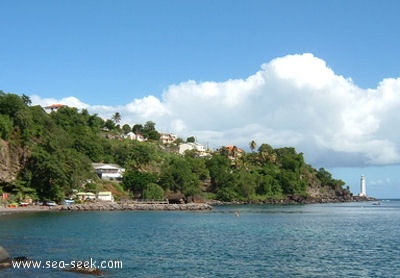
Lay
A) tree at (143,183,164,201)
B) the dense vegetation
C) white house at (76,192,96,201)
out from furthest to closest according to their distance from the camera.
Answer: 1. tree at (143,183,164,201)
2. white house at (76,192,96,201)
3. the dense vegetation

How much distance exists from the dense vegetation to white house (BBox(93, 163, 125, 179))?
3.61m

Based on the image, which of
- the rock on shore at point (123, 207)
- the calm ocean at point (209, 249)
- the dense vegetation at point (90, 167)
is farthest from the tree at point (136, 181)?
the calm ocean at point (209, 249)

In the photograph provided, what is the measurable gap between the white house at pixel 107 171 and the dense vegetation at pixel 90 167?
361 cm

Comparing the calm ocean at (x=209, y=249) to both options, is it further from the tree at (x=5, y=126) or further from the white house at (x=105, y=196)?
the white house at (x=105, y=196)

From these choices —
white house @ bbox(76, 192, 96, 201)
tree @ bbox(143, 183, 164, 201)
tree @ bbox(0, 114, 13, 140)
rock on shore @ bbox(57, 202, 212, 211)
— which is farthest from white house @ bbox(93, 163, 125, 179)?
tree @ bbox(0, 114, 13, 140)

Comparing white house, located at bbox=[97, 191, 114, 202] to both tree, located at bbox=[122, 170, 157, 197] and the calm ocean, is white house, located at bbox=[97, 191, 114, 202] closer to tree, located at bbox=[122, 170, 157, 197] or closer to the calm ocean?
tree, located at bbox=[122, 170, 157, 197]

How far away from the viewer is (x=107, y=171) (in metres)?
147

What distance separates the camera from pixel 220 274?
110 feet

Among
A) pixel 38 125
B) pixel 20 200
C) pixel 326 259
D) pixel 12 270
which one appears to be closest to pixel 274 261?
pixel 326 259

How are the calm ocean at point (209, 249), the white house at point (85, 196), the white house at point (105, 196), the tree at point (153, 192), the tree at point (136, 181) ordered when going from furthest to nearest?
1. the tree at point (136, 181)
2. the tree at point (153, 192)
3. the white house at point (105, 196)
4. the white house at point (85, 196)
5. the calm ocean at point (209, 249)

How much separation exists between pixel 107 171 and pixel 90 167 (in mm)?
17449

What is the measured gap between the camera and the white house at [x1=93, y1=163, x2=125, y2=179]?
145500mm

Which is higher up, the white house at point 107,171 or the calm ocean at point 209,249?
the white house at point 107,171

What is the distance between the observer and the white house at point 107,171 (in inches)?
5728
